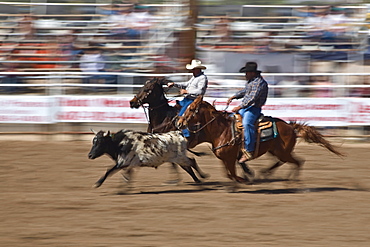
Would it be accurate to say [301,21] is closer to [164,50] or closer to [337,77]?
[164,50]

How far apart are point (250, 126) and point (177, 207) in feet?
5.47

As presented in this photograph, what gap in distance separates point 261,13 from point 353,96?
810 cm

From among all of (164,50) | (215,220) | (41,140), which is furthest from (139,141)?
(164,50)

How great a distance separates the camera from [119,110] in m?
12.0

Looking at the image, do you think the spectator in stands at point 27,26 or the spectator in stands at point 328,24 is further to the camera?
the spectator in stands at point 27,26

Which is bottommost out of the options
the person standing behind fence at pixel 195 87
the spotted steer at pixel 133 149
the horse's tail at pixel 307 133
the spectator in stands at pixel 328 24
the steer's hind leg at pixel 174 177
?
the steer's hind leg at pixel 174 177

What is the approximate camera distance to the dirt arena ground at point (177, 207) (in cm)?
543

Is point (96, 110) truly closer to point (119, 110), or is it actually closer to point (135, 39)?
point (119, 110)

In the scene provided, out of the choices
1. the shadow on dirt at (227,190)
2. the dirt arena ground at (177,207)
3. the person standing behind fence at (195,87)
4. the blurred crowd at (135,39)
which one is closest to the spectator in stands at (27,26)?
the blurred crowd at (135,39)

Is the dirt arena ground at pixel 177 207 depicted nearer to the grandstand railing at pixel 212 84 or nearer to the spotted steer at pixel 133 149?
the spotted steer at pixel 133 149

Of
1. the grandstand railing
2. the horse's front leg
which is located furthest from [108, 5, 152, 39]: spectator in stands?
the horse's front leg

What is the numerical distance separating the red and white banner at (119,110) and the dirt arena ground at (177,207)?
1.96m

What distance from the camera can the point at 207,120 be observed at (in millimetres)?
7887

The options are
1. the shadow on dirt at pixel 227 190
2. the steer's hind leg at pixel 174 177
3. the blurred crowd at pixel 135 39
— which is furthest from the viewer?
the blurred crowd at pixel 135 39
